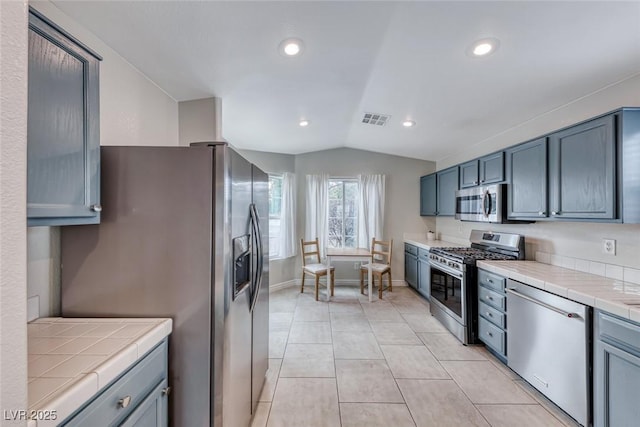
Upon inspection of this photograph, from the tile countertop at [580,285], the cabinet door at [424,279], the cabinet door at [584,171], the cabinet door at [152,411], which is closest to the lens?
the cabinet door at [152,411]

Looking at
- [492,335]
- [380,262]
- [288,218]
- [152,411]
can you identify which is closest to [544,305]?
[492,335]

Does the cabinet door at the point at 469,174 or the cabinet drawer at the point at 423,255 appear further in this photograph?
the cabinet drawer at the point at 423,255

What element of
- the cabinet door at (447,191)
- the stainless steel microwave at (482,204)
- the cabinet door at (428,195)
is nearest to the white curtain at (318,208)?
the cabinet door at (428,195)

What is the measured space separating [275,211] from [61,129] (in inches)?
163

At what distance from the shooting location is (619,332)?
1.52m

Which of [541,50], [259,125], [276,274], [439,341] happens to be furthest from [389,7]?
[276,274]

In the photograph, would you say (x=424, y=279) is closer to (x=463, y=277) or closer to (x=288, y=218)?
(x=463, y=277)

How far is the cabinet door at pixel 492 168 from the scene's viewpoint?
9.98 feet

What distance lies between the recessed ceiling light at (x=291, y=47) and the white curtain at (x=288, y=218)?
3.20 m

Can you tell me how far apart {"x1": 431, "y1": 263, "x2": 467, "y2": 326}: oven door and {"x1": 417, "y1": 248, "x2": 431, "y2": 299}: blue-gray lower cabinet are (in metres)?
0.33

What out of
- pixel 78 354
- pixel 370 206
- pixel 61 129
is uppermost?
pixel 61 129

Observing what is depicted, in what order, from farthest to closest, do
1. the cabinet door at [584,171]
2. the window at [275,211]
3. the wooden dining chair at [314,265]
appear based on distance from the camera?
1. the window at [275,211]
2. the wooden dining chair at [314,265]
3. the cabinet door at [584,171]

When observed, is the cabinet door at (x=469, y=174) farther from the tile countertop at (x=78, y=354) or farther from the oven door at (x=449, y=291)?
the tile countertop at (x=78, y=354)

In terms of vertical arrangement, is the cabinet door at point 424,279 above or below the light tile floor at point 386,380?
above
